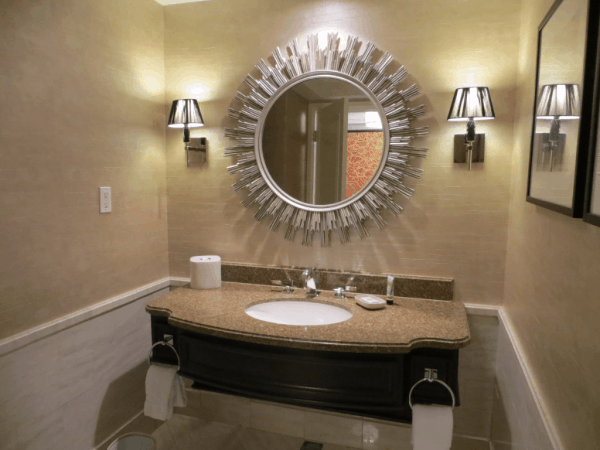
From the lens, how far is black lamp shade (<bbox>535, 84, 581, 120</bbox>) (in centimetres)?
81

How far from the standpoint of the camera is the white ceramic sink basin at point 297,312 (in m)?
1.59

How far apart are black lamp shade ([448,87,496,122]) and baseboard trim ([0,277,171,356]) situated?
1.47 meters

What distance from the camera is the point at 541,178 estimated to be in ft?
3.52

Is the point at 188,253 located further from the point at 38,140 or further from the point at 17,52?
the point at 17,52

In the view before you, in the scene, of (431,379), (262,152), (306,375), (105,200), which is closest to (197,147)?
(262,152)

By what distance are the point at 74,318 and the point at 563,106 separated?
1.63m

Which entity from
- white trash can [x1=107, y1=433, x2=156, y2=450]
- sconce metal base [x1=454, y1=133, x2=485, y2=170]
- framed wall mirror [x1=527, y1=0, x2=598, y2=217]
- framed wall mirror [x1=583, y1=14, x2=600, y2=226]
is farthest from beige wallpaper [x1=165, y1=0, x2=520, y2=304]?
framed wall mirror [x1=583, y1=14, x2=600, y2=226]

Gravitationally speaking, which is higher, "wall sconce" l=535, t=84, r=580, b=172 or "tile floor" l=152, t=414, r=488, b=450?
"wall sconce" l=535, t=84, r=580, b=172

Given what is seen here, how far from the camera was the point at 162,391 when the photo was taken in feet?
4.88

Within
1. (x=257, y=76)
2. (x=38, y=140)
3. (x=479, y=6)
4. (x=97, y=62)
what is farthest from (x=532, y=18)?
(x=38, y=140)

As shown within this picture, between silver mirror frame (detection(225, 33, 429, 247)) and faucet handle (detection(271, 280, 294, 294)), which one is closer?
silver mirror frame (detection(225, 33, 429, 247))

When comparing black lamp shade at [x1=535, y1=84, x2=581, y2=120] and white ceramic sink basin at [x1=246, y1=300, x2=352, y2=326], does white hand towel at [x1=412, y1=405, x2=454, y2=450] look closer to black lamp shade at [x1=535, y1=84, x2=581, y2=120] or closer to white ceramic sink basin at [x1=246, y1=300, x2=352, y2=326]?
white ceramic sink basin at [x1=246, y1=300, x2=352, y2=326]

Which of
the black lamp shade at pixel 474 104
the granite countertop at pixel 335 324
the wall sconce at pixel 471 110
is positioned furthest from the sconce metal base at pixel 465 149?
the granite countertop at pixel 335 324

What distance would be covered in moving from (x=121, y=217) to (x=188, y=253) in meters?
0.37
